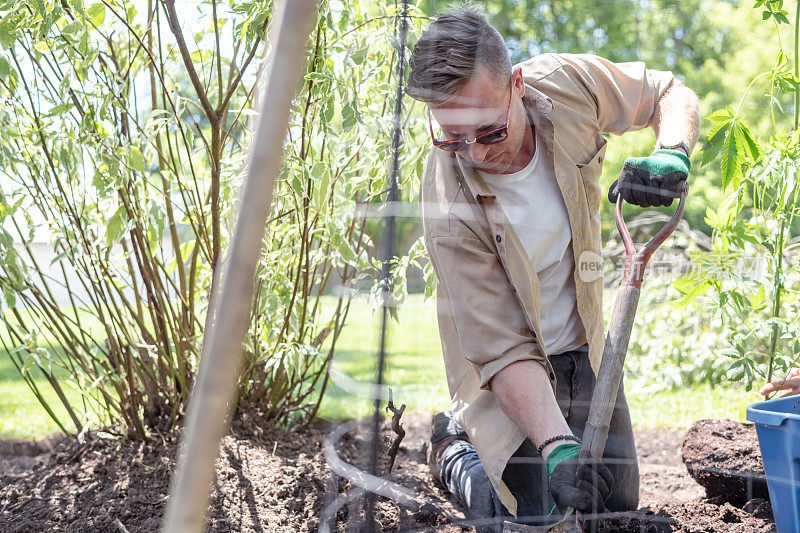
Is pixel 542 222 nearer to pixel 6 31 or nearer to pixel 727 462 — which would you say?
pixel 727 462

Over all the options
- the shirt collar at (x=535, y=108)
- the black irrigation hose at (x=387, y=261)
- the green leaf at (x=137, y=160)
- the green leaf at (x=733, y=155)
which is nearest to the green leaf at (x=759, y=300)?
the green leaf at (x=733, y=155)

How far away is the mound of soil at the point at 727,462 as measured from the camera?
4.92 feet

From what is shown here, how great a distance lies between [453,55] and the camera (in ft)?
3.94

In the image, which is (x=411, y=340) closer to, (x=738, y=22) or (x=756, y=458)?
(x=756, y=458)

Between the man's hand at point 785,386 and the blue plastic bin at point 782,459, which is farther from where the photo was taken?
the man's hand at point 785,386

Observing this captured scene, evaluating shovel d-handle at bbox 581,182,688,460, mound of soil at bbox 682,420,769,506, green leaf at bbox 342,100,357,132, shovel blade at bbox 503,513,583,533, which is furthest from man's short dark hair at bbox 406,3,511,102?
mound of soil at bbox 682,420,769,506

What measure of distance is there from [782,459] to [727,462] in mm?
376

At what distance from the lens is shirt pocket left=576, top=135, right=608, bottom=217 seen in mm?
1449

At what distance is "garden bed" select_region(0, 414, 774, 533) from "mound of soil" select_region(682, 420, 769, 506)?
4 centimetres

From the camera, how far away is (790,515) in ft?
3.95

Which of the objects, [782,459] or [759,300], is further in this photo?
[759,300]

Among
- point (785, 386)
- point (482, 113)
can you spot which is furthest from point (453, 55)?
point (785, 386)

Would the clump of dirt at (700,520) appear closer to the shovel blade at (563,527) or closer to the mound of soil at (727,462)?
the mound of soil at (727,462)

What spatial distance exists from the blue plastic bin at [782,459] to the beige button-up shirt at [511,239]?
0.39 metres
